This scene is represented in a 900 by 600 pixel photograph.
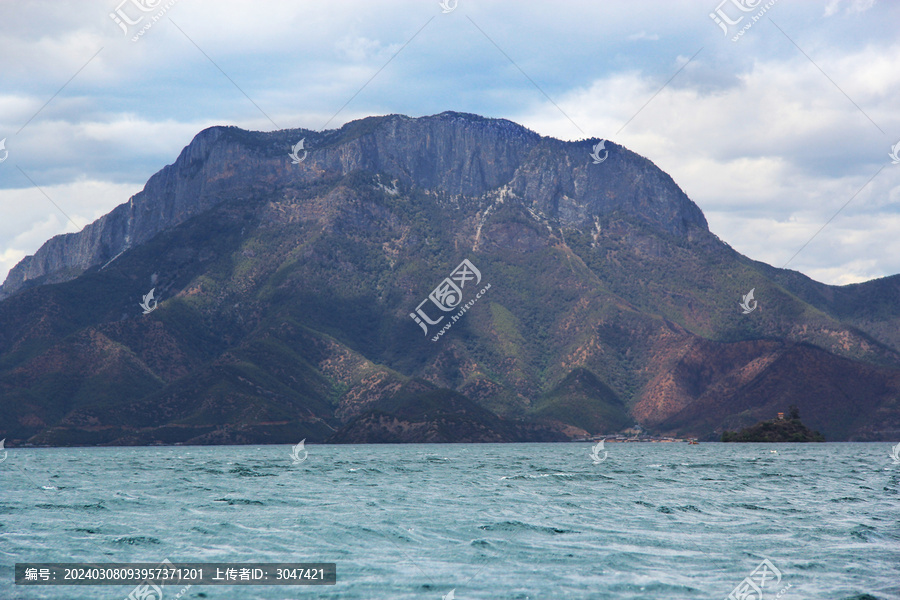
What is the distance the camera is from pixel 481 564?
49.5 meters

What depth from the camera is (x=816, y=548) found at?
5488 cm

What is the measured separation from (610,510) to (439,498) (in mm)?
17512

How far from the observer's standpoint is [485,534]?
59.3 meters

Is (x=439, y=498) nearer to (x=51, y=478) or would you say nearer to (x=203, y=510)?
(x=203, y=510)

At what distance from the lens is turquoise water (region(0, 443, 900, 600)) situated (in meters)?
44.7

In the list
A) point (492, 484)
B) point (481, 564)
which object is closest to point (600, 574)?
point (481, 564)

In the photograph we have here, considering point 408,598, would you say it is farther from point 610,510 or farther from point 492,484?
point 492,484

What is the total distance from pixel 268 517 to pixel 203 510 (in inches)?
314

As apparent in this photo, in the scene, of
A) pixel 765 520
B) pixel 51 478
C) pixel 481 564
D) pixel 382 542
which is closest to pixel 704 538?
pixel 765 520

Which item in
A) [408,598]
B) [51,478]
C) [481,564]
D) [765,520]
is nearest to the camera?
[408,598]

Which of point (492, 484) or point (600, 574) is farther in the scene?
point (492, 484)

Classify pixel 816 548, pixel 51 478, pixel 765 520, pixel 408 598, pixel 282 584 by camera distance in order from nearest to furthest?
pixel 408 598
pixel 282 584
pixel 816 548
pixel 765 520
pixel 51 478

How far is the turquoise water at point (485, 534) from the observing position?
4466 centimetres

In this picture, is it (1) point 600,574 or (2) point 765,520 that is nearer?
(1) point 600,574
